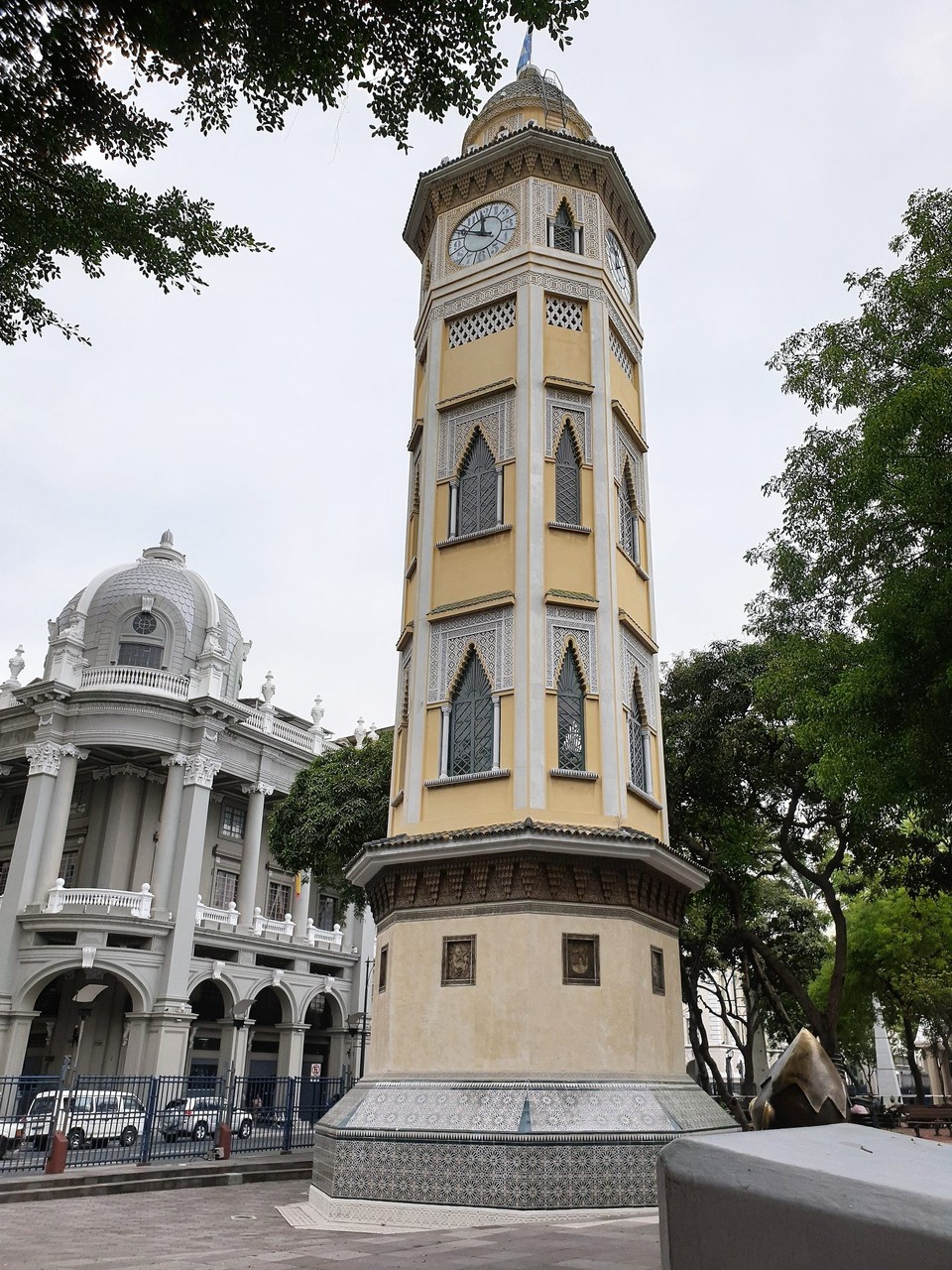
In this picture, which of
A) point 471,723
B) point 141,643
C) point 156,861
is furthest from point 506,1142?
point 141,643

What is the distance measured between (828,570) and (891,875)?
8.76 metres

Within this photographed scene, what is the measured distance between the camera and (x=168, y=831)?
32.7 metres

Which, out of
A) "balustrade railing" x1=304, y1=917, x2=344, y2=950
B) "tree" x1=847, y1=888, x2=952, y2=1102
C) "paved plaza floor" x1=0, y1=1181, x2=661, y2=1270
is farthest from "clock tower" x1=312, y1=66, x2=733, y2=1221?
"balustrade railing" x1=304, y1=917, x2=344, y2=950

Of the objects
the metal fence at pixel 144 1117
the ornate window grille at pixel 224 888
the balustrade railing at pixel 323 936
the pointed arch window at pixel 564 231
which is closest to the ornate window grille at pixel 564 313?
the pointed arch window at pixel 564 231

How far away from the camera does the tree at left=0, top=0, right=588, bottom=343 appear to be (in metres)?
6.69

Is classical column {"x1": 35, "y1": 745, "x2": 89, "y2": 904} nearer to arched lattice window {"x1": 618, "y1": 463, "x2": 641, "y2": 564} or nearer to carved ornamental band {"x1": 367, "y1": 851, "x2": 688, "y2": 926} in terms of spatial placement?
carved ornamental band {"x1": 367, "y1": 851, "x2": 688, "y2": 926}

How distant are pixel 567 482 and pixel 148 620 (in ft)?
84.2

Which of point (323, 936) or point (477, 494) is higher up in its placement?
point (477, 494)

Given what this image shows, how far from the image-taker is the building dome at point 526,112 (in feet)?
62.2

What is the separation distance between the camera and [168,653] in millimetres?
36625

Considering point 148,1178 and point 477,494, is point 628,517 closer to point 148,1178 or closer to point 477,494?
point 477,494

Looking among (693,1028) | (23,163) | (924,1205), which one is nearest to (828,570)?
(23,163)

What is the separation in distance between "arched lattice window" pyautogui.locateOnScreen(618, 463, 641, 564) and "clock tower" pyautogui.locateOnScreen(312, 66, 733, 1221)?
43 millimetres

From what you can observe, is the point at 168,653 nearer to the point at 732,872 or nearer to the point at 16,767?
the point at 16,767
